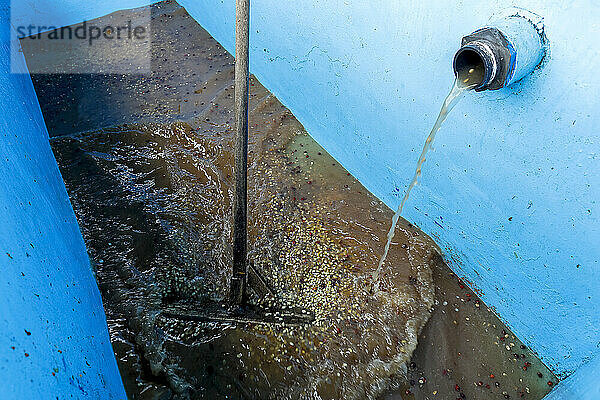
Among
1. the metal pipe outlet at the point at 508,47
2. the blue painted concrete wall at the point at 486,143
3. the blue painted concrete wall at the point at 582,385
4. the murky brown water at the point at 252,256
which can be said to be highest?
the metal pipe outlet at the point at 508,47

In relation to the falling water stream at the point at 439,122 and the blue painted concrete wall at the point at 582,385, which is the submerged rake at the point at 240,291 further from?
the blue painted concrete wall at the point at 582,385

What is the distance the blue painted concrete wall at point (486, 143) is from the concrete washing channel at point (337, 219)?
0.04 feet

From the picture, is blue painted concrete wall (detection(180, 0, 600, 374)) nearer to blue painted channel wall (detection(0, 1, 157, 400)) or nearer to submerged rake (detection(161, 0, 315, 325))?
submerged rake (detection(161, 0, 315, 325))

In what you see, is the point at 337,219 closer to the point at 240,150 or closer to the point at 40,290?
the point at 240,150

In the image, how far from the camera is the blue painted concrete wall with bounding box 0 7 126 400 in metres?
1.38

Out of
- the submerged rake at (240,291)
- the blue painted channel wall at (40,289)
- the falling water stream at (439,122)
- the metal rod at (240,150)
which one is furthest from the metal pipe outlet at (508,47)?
the blue painted channel wall at (40,289)

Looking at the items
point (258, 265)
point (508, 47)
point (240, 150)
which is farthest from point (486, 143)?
point (258, 265)

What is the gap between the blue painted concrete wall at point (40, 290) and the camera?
1385 millimetres

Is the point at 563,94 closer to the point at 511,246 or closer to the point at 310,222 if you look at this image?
the point at 511,246

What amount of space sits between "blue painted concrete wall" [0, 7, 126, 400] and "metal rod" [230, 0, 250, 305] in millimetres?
785

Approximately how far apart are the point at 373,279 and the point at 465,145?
1.00 m

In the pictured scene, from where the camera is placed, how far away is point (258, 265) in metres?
2.96

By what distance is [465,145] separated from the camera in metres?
2.50

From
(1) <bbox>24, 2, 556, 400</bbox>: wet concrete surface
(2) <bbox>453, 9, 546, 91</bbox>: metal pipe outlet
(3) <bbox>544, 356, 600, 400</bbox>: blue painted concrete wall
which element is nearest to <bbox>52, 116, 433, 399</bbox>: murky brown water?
(1) <bbox>24, 2, 556, 400</bbox>: wet concrete surface
